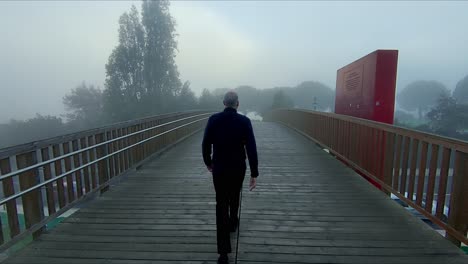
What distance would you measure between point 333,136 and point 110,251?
20.8 ft

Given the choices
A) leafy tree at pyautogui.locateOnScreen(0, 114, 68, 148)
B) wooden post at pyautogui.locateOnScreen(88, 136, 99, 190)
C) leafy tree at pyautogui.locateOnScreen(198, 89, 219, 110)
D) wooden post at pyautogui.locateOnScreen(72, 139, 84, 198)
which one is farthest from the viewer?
leafy tree at pyautogui.locateOnScreen(0, 114, 68, 148)

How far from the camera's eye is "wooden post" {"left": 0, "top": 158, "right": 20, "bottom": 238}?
10.2 ft

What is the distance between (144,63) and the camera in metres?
48.9

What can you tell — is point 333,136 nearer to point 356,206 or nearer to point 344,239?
point 356,206

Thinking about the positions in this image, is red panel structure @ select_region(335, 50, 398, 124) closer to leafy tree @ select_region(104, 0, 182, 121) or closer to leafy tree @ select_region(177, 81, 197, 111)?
leafy tree @ select_region(104, 0, 182, 121)

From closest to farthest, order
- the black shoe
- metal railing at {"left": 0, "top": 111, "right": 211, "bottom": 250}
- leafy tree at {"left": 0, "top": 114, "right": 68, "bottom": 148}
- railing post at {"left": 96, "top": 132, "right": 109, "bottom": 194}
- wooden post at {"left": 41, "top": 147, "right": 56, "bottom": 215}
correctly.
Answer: the black shoe < metal railing at {"left": 0, "top": 111, "right": 211, "bottom": 250} < wooden post at {"left": 41, "top": 147, "right": 56, "bottom": 215} < railing post at {"left": 96, "top": 132, "right": 109, "bottom": 194} < leafy tree at {"left": 0, "top": 114, "right": 68, "bottom": 148}

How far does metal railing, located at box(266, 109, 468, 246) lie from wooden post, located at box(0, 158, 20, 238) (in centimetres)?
461

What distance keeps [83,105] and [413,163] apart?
265 ft

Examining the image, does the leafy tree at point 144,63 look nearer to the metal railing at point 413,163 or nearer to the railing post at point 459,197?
the metal railing at point 413,163

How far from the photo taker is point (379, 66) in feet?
23.5

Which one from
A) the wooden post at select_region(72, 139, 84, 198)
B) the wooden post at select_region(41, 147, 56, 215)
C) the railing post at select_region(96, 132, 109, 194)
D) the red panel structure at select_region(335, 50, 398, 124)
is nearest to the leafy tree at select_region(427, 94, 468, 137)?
the red panel structure at select_region(335, 50, 398, 124)

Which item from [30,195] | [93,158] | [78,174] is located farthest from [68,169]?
[30,195]

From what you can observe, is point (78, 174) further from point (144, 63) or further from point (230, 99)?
point (144, 63)

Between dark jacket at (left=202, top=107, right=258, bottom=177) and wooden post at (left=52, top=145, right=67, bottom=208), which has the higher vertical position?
dark jacket at (left=202, top=107, right=258, bottom=177)
